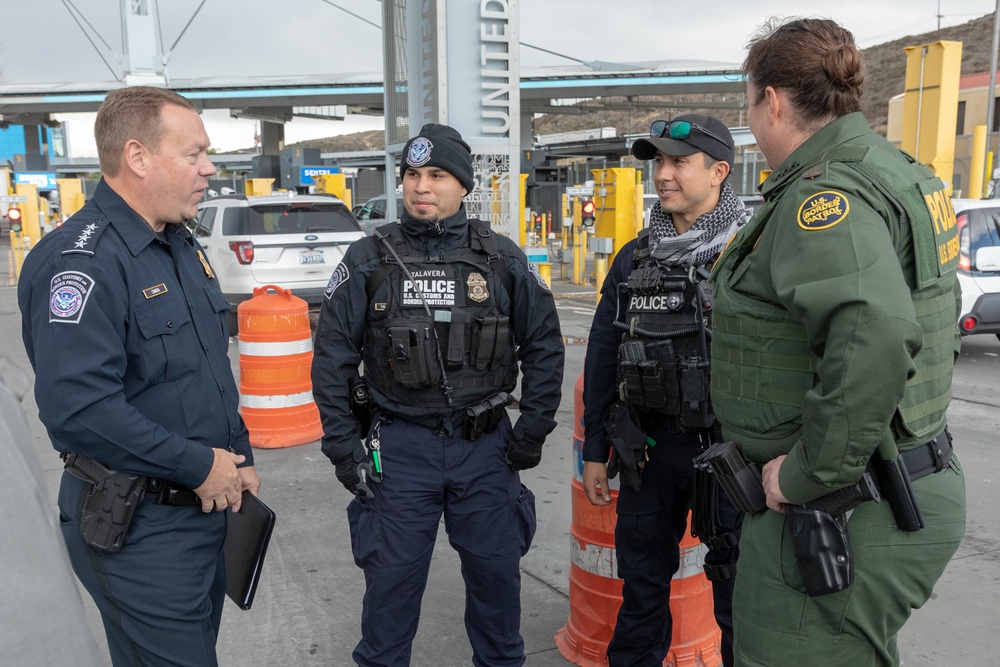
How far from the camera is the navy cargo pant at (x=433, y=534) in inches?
111

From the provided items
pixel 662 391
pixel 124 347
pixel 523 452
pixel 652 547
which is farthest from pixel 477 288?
pixel 124 347

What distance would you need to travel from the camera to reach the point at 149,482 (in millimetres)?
2168

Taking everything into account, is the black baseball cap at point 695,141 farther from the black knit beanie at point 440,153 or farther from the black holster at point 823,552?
the black holster at point 823,552

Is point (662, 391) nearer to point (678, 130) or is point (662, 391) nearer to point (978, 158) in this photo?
point (678, 130)

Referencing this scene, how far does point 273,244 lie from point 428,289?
811cm

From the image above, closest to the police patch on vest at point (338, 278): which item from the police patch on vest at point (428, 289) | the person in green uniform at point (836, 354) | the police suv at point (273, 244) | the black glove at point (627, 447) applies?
the police patch on vest at point (428, 289)

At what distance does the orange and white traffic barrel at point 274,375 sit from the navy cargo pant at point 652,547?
3.87 m

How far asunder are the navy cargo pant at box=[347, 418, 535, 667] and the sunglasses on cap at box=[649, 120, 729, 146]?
4.07 ft

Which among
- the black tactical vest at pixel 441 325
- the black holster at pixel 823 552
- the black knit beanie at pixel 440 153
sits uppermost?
the black knit beanie at pixel 440 153

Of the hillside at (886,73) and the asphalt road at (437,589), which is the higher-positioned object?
the hillside at (886,73)

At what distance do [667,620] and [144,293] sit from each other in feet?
6.84

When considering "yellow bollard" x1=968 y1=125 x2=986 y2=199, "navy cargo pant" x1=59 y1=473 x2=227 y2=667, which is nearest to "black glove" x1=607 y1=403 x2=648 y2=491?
"navy cargo pant" x1=59 y1=473 x2=227 y2=667

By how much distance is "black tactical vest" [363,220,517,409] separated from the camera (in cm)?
286

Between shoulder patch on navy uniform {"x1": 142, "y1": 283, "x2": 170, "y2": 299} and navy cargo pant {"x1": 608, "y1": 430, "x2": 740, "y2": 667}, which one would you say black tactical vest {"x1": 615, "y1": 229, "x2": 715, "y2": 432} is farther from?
shoulder patch on navy uniform {"x1": 142, "y1": 283, "x2": 170, "y2": 299}
